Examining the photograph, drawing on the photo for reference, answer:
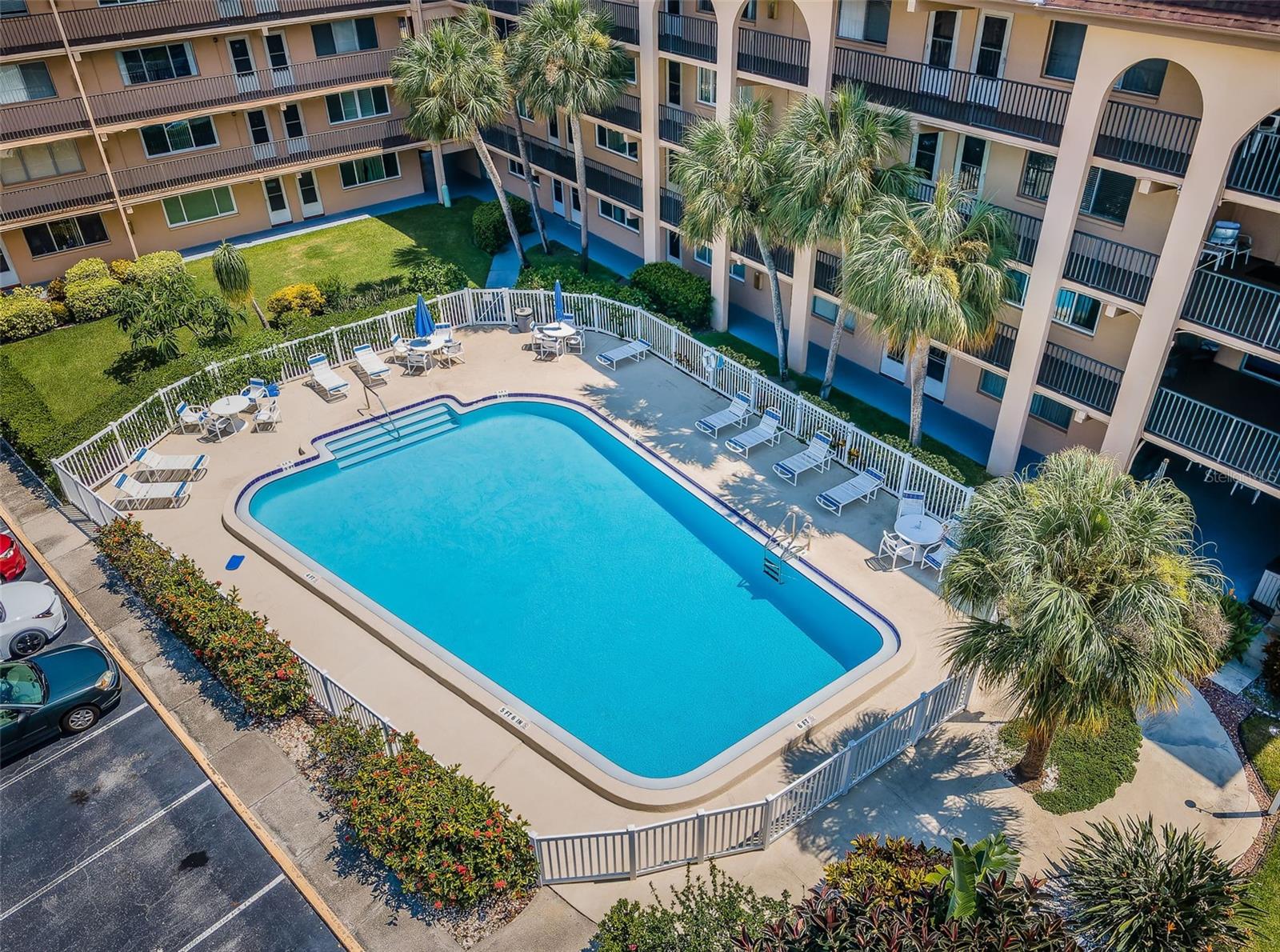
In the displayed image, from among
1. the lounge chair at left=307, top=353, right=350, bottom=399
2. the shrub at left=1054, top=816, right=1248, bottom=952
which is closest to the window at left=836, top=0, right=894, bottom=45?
the lounge chair at left=307, top=353, right=350, bottom=399

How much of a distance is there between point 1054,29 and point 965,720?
15715 millimetres

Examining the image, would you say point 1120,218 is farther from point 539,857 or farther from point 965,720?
point 539,857

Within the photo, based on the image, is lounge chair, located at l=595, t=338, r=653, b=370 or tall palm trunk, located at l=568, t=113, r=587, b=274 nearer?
lounge chair, located at l=595, t=338, r=653, b=370

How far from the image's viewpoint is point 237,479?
2556 centimetres

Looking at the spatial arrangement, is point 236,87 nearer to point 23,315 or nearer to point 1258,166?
point 23,315

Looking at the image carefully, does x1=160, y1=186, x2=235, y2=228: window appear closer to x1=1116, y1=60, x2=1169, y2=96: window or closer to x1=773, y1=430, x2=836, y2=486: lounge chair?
x1=773, y1=430, x2=836, y2=486: lounge chair

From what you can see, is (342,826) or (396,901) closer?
(396,901)

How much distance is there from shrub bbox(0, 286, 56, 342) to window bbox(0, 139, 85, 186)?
4280mm

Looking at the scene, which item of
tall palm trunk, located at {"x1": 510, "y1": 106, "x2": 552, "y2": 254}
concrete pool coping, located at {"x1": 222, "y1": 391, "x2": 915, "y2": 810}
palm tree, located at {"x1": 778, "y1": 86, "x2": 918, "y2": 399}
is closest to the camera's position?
concrete pool coping, located at {"x1": 222, "y1": 391, "x2": 915, "y2": 810}

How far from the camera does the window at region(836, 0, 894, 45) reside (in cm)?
2556

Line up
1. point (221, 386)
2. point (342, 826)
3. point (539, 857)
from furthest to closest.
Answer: point (221, 386), point (342, 826), point (539, 857)

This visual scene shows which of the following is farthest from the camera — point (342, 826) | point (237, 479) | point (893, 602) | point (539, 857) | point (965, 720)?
point (237, 479)

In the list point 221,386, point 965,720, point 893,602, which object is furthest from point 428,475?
point 965,720

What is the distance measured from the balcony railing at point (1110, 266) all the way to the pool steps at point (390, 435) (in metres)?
17.3
